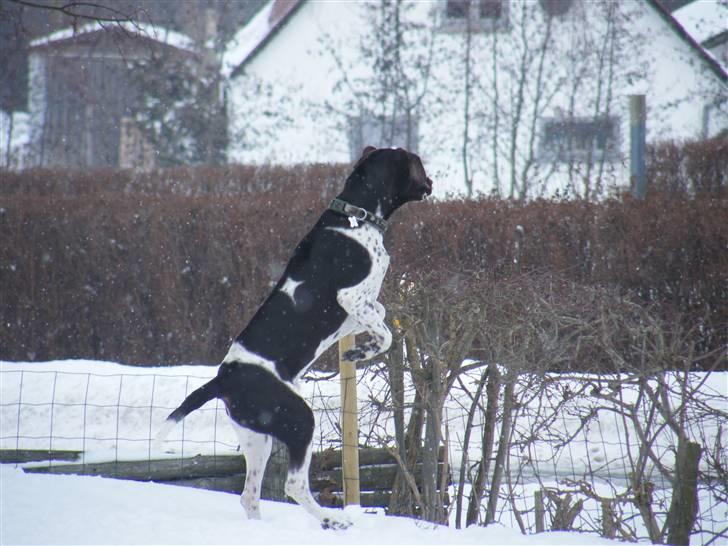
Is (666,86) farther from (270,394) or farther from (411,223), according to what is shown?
(270,394)

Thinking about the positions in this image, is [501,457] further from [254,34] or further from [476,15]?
[254,34]

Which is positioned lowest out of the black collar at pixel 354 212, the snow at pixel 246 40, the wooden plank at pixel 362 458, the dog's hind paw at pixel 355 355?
the wooden plank at pixel 362 458

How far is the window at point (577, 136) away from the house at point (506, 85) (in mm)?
29

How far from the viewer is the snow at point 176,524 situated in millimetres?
4082

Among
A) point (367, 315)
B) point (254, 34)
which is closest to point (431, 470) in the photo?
point (367, 315)

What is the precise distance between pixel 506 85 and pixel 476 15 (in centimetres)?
174

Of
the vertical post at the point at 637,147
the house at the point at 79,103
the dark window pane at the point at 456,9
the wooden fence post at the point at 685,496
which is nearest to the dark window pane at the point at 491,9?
the dark window pane at the point at 456,9

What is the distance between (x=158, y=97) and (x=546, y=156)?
976 cm

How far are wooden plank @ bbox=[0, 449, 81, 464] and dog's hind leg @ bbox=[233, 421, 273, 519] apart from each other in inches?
82.8

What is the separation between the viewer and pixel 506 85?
18.5 meters

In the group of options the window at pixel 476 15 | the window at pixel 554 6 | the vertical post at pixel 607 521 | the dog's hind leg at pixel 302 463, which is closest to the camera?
the dog's hind leg at pixel 302 463

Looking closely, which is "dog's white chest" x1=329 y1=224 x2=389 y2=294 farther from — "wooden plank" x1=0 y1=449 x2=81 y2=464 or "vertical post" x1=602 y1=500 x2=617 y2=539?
"wooden plank" x1=0 y1=449 x2=81 y2=464

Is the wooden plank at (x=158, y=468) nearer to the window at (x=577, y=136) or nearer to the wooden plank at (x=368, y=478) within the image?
the wooden plank at (x=368, y=478)

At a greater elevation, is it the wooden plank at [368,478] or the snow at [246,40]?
the snow at [246,40]
